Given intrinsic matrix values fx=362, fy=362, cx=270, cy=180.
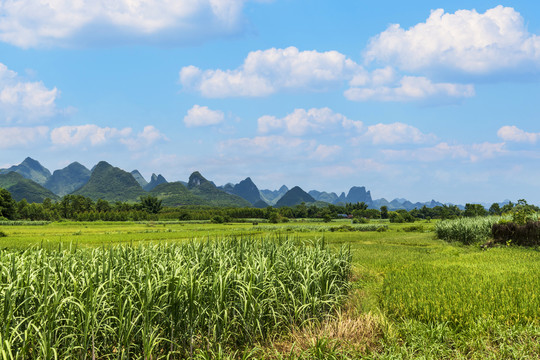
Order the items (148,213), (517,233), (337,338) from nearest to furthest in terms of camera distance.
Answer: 1. (337,338)
2. (517,233)
3. (148,213)

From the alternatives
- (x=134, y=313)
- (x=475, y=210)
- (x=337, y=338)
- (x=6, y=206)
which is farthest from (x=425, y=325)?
(x=6, y=206)

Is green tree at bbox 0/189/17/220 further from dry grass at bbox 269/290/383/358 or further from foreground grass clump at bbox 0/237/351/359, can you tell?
dry grass at bbox 269/290/383/358

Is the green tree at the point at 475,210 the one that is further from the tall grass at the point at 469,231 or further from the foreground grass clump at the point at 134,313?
the foreground grass clump at the point at 134,313

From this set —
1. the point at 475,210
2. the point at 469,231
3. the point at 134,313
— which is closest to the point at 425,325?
the point at 134,313

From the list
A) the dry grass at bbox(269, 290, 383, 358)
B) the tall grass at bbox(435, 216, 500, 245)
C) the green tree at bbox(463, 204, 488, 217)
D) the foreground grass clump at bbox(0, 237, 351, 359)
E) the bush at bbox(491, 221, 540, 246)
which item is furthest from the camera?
the green tree at bbox(463, 204, 488, 217)

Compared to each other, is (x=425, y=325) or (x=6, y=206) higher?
(x=6, y=206)

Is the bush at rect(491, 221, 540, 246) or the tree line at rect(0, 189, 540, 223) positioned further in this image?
the tree line at rect(0, 189, 540, 223)

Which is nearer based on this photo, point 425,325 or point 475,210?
point 425,325

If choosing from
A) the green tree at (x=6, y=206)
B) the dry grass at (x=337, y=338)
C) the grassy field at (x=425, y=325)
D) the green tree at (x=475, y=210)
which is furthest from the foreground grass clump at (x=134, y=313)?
the green tree at (x=6, y=206)

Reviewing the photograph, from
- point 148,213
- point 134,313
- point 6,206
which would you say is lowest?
point 148,213

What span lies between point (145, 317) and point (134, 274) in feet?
5.19

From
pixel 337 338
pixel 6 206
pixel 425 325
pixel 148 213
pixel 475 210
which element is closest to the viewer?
pixel 337 338

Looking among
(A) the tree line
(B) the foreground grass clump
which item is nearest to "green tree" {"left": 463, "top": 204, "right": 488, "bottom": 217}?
(A) the tree line

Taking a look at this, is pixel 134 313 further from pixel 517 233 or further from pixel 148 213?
pixel 148 213
